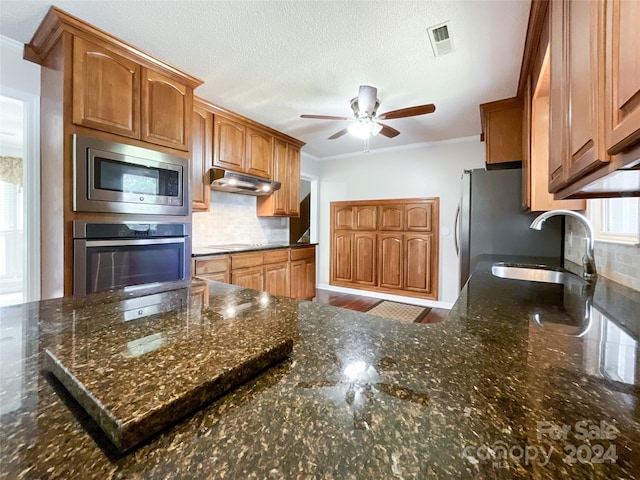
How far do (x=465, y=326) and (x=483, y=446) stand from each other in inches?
18.9

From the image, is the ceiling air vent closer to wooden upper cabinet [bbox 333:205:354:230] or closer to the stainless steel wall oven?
the stainless steel wall oven

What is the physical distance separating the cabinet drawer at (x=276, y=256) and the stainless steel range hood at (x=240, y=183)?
2.52 ft

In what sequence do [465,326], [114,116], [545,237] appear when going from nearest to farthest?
[465,326] → [114,116] → [545,237]

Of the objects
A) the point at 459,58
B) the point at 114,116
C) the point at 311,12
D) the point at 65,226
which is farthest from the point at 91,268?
the point at 459,58

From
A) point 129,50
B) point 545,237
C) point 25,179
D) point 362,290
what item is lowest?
point 362,290

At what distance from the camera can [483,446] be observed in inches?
13.4

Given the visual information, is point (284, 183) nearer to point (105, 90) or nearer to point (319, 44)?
point (319, 44)

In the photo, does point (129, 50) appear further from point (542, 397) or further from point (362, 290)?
point (362, 290)

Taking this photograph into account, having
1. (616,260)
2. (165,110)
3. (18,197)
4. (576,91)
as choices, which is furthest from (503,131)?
(18,197)

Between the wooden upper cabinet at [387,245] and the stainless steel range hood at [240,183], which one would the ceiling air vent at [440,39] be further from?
the wooden upper cabinet at [387,245]

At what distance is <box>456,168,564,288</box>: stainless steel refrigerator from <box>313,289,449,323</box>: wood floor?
41.8 inches

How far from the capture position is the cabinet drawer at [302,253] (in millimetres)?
3834

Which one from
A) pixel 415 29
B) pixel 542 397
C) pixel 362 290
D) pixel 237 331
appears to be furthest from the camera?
pixel 362 290

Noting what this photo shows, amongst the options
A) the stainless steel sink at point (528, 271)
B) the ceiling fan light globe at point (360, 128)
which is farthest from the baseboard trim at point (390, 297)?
the ceiling fan light globe at point (360, 128)
